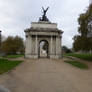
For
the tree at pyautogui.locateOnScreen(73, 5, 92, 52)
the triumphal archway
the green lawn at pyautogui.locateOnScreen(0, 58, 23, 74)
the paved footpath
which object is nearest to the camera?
the paved footpath

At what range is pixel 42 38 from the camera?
31.1m

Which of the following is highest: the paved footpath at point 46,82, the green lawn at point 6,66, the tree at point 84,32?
the tree at point 84,32

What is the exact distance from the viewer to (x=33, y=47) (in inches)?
1204

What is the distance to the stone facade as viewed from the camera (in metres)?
29.8

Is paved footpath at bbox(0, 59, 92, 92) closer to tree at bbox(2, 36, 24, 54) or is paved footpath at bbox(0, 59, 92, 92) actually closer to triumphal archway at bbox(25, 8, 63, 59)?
triumphal archway at bbox(25, 8, 63, 59)

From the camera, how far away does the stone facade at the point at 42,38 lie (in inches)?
1172

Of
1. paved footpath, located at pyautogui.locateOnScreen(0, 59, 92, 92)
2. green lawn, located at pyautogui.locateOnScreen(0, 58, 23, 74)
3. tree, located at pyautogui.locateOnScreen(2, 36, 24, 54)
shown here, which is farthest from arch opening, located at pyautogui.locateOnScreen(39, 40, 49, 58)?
paved footpath, located at pyautogui.locateOnScreen(0, 59, 92, 92)

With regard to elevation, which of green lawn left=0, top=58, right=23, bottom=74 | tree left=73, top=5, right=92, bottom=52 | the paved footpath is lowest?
the paved footpath

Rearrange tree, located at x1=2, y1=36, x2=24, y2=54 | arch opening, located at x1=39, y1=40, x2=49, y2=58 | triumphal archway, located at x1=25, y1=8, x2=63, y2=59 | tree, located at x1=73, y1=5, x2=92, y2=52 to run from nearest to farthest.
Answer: tree, located at x1=73, y1=5, x2=92, y2=52
triumphal archway, located at x1=25, y1=8, x2=63, y2=59
arch opening, located at x1=39, y1=40, x2=49, y2=58
tree, located at x1=2, y1=36, x2=24, y2=54

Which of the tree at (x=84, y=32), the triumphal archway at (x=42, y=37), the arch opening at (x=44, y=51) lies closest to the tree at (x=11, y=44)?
the arch opening at (x=44, y=51)

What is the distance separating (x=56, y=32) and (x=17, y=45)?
30.5 metres

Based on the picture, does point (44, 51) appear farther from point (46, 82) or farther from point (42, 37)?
point (46, 82)

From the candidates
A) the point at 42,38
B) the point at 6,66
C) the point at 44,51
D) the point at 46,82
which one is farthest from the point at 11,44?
the point at 46,82

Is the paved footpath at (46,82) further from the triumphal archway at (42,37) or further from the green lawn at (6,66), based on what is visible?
the triumphal archway at (42,37)
